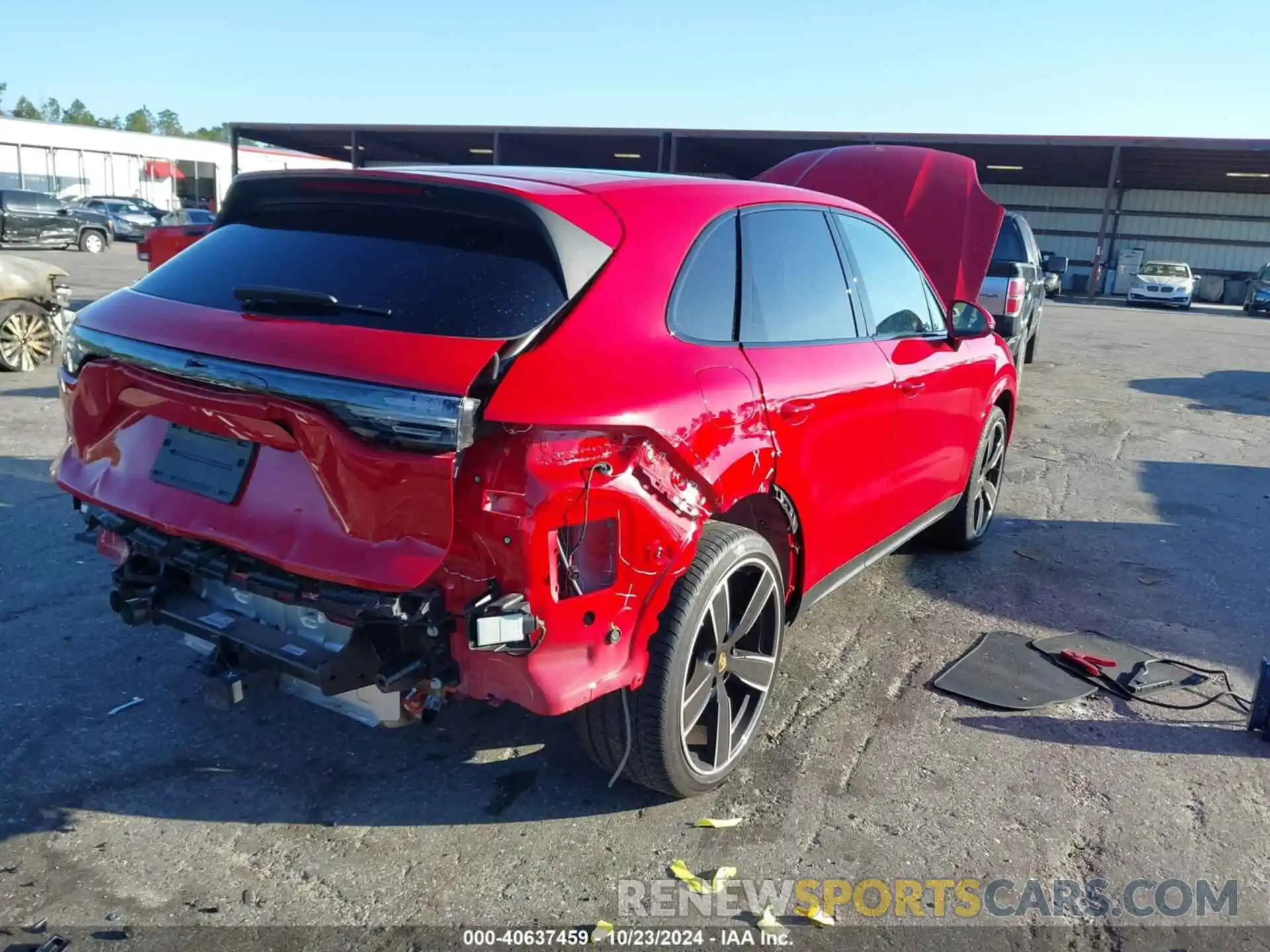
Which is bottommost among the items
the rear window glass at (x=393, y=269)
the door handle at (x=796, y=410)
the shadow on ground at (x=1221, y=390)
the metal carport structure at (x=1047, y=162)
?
the shadow on ground at (x=1221, y=390)

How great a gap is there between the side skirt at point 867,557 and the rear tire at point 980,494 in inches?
11.6

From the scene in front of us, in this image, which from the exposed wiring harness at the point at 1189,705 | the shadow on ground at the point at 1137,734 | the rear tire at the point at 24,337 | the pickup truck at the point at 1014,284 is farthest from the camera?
the pickup truck at the point at 1014,284

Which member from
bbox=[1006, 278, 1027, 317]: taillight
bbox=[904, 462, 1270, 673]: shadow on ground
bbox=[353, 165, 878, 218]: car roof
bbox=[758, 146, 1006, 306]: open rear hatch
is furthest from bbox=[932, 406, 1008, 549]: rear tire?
bbox=[1006, 278, 1027, 317]: taillight

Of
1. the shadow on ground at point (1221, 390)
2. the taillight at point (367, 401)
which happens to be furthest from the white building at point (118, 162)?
the taillight at point (367, 401)

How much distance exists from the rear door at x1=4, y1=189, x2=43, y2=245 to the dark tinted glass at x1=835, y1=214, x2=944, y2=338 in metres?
30.4

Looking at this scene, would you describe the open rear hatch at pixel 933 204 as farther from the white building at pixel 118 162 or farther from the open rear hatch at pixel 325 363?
the white building at pixel 118 162

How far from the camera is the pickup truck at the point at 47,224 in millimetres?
27719

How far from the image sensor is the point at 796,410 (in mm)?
3238

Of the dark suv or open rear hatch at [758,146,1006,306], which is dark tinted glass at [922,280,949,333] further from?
the dark suv

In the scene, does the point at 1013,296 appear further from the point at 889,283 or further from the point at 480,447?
the point at 480,447

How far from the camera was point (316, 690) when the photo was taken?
2.73 metres

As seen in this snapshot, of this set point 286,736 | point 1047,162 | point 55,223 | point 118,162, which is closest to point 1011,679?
point 286,736

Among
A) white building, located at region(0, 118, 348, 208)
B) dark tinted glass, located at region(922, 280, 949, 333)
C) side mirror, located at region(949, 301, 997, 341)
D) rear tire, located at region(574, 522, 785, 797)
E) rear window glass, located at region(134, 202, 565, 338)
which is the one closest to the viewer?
rear window glass, located at region(134, 202, 565, 338)

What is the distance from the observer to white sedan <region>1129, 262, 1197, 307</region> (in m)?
31.2
